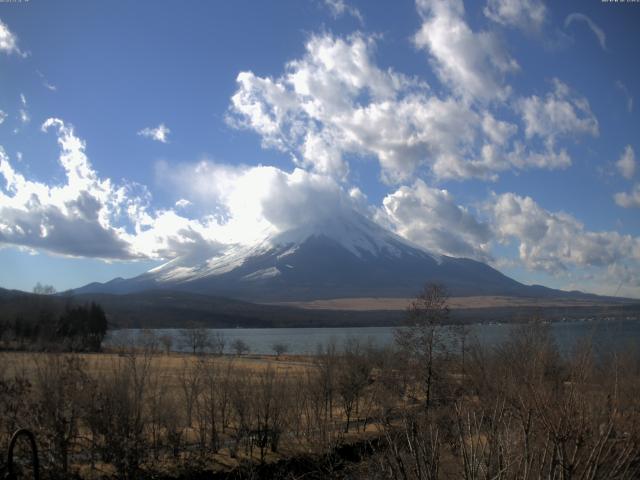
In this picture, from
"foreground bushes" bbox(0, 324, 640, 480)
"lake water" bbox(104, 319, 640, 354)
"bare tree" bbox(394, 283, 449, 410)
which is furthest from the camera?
"bare tree" bbox(394, 283, 449, 410)

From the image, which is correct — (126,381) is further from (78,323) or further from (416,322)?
(78,323)

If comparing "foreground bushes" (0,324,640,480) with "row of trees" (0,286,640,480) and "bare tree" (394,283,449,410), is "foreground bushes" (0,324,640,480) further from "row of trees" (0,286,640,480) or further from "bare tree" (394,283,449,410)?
"bare tree" (394,283,449,410)

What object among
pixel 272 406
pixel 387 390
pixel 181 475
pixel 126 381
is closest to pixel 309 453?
pixel 272 406

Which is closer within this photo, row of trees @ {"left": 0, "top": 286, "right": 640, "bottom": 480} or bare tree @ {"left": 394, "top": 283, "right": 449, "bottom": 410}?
row of trees @ {"left": 0, "top": 286, "right": 640, "bottom": 480}

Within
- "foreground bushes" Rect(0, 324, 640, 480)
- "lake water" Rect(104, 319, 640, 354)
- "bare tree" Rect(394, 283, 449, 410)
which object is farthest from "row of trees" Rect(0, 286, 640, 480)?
"bare tree" Rect(394, 283, 449, 410)

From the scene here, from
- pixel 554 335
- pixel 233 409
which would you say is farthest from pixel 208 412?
pixel 554 335

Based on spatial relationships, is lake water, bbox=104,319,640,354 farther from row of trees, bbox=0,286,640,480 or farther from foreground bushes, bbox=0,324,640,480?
foreground bushes, bbox=0,324,640,480

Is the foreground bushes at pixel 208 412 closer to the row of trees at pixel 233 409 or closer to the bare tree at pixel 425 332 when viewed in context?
the row of trees at pixel 233 409

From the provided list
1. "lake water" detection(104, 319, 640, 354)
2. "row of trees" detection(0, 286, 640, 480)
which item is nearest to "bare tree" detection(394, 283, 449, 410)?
"row of trees" detection(0, 286, 640, 480)

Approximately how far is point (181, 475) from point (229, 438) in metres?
5.40

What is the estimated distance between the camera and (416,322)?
115ft

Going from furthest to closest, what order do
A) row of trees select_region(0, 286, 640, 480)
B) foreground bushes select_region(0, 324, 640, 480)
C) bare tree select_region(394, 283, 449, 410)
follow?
bare tree select_region(394, 283, 449, 410), foreground bushes select_region(0, 324, 640, 480), row of trees select_region(0, 286, 640, 480)

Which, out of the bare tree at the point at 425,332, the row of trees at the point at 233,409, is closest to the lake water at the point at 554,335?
the row of trees at the point at 233,409

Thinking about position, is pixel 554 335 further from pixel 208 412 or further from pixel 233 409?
pixel 208 412
